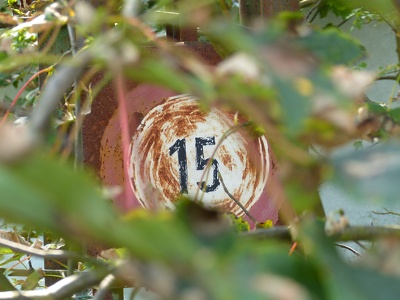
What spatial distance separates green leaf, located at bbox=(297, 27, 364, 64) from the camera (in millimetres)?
319

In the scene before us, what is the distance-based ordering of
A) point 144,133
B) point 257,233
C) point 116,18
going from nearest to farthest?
point 116,18 < point 257,233 < point 144,133

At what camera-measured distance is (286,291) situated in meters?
0.22

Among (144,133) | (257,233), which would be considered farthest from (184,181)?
(257,233)

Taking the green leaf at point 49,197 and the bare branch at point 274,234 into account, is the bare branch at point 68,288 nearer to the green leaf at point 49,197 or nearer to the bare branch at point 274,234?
the bare branch at point 274,234

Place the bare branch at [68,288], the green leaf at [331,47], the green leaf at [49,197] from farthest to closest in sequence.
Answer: the bare branch at [68,288], the green leaf at [331,47], the green leaf at [49,197]

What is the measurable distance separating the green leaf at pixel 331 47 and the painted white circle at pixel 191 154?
1045 millimetres

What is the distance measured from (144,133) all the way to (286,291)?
3.90ft

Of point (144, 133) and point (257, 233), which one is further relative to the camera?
point (144, 133)

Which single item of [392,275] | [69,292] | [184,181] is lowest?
[184,181]

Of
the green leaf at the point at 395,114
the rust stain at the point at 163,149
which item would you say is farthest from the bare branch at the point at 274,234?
the rust stain at the point at 163,149

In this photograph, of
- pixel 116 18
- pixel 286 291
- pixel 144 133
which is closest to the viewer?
pixel 286 291

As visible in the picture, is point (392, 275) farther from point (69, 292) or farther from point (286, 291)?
point (69, 292)

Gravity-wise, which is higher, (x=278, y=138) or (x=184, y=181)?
(x=278, y=138)

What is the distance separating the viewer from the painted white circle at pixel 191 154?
1396mm
